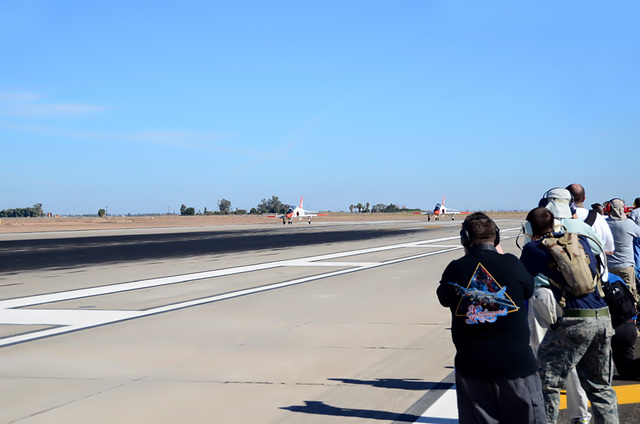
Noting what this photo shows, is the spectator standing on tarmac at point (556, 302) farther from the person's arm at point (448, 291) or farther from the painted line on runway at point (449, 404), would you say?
the painted line on runway at point (449, 404)

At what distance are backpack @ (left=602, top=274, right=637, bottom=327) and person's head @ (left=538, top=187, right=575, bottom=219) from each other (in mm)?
660

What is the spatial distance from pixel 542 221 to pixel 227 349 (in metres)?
4.86

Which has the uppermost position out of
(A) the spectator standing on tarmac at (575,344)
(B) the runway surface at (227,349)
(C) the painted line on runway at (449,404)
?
(A) the spectator standing on tarmac at (575,344)

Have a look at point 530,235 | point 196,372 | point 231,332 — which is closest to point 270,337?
point 231,332

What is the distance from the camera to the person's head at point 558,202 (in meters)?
4.73

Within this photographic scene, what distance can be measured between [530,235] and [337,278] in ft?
38.1

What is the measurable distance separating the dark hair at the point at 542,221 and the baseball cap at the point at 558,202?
0.34 meters

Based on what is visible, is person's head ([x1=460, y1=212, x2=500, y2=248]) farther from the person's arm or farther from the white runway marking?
the white runway marking

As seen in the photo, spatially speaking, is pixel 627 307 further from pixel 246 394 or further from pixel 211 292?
pixel 211 292

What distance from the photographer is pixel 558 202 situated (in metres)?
4.80

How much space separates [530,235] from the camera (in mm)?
4508

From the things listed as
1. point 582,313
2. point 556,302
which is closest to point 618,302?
point 582,313

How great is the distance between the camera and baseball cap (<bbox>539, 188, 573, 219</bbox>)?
4.73 m

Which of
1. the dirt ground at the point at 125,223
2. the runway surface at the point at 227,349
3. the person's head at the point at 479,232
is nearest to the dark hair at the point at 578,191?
the runway surface at the point at 227,349
